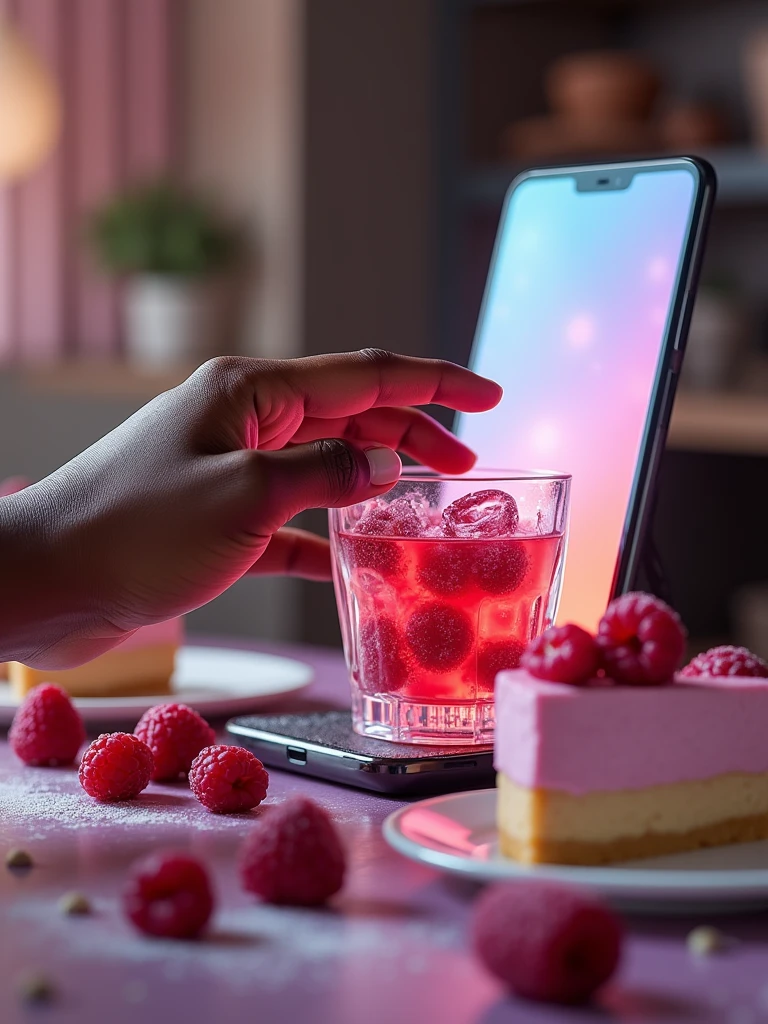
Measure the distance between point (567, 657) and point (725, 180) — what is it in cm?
225

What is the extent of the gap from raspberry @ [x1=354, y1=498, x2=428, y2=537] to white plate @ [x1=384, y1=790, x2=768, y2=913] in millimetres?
198

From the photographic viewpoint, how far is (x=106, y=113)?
3.25m

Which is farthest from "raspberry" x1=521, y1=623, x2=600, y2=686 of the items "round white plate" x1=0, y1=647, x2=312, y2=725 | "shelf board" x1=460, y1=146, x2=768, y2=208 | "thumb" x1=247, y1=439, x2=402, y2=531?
"shelf board" x1=460, y1=146, x2=768, y2=208

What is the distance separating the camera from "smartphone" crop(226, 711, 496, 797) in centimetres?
90

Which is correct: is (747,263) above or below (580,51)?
below

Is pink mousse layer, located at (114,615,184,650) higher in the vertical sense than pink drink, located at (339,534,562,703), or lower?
lower

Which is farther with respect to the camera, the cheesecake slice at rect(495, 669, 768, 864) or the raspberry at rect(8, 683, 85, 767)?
the raspberry at rect(8, 683, 85, 767)

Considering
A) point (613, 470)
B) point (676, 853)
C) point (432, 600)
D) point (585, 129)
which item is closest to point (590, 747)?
point (676, 853)

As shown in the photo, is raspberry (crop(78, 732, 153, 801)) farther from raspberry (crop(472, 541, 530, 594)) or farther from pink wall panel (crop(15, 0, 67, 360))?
pink wall panel (crop(15, 0, 67, 360))

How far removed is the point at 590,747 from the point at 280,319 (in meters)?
2.50

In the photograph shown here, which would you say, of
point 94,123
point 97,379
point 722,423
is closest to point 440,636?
point 722,423

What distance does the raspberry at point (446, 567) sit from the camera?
0.93m

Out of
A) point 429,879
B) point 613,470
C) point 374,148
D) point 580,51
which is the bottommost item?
point 429,879

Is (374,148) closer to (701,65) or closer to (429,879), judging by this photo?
(701,65)
